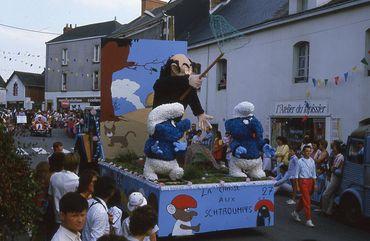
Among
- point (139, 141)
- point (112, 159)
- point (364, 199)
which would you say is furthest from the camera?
point (139, 141)

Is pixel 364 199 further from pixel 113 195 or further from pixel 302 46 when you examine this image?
pixel 302 46

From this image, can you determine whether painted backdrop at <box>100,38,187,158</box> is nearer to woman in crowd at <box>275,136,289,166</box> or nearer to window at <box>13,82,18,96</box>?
woman in crowd at <box>275,136,289,166</box>

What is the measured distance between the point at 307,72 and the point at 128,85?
756 cm

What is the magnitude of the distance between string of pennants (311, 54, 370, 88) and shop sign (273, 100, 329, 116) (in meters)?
0.60

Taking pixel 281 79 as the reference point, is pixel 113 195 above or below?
below

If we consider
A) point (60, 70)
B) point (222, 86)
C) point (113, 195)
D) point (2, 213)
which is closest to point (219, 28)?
point (113, 195)

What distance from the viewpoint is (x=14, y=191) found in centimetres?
425

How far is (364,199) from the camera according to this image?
905 cm

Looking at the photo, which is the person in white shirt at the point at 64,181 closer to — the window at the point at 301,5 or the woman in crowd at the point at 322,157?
the woman in crowd at the point at 322,157

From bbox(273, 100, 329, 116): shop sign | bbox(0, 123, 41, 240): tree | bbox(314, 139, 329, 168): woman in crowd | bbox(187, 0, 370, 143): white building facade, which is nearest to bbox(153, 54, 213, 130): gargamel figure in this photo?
bbox(187, 0, 370, 143): white building facade

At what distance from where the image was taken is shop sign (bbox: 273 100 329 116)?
53.1 feet

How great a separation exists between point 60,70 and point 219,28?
39827mm

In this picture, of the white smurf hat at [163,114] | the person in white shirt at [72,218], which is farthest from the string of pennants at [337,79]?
the person in white shirt at [72,218]

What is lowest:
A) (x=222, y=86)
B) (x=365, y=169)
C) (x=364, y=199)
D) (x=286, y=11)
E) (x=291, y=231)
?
(x=291, y=231)
